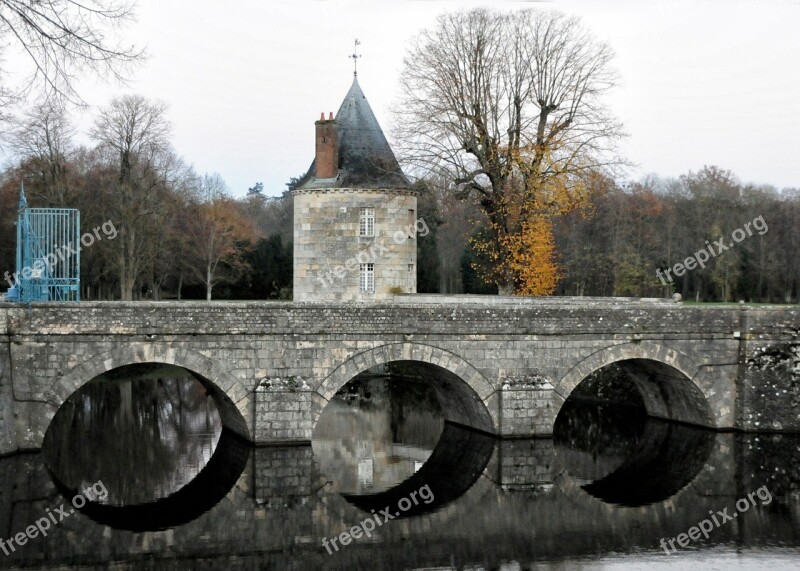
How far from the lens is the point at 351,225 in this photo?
2550cm

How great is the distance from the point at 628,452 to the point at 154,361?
1005 centimetres

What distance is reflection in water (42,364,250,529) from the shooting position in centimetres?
1475

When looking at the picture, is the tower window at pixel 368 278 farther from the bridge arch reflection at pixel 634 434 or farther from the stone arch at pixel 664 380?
the stone arch at pixel 664 380

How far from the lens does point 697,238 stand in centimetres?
4966

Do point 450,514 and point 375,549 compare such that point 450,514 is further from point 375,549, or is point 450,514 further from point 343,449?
point 343,449

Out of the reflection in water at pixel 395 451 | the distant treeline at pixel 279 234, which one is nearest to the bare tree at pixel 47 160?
the distant treeline at pixel 279 234

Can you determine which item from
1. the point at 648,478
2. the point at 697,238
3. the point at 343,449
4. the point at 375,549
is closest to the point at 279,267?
the point at 697,238

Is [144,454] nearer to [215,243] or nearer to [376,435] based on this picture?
[376,435]

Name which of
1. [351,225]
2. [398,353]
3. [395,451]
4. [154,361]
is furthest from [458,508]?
A: [351,225]

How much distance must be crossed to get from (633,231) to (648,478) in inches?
1235

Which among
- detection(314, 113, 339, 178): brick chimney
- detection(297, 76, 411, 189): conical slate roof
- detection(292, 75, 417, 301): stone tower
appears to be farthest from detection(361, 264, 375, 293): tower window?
detection(314, 113, 339, 178): brick chimney

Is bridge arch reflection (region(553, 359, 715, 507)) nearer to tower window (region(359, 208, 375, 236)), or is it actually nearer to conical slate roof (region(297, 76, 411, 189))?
tower window (region(359, 208, 375, 236))

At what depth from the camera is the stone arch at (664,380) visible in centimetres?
1877

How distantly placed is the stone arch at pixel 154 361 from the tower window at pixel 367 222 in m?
9.08
